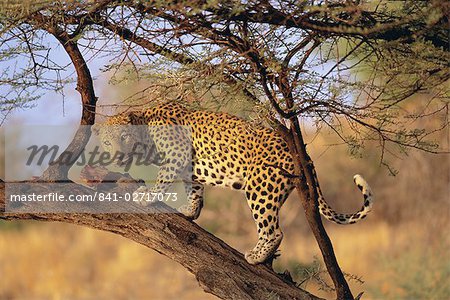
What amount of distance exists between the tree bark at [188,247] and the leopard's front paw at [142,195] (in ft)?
0.19

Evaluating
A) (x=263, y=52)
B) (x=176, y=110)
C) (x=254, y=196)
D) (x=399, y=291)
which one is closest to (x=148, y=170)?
(x=399, y=291)

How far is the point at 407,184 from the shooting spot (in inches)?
697

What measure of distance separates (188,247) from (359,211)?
1.11 m

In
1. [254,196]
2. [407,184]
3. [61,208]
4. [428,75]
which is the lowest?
[61,208]

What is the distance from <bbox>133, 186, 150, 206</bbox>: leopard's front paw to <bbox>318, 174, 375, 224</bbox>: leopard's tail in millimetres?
1135

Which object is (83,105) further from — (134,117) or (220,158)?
(220,158)

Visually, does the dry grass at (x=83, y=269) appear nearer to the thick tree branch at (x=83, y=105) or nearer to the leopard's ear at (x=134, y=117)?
the leopard's ear at (x=134, y=117)

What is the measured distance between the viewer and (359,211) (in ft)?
20.0

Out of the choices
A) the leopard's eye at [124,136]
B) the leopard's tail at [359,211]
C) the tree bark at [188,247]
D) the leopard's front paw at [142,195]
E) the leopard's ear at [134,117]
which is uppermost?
the leopard's ear at [134,117]

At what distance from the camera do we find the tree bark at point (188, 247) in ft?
19.6

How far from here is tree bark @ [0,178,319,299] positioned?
19.6 feet

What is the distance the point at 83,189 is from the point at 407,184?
1237 cm

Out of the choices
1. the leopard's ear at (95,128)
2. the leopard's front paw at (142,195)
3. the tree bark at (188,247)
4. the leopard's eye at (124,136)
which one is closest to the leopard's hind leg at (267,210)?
the tree bark at (188,247)

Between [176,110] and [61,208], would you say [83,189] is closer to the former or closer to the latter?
[61,208]
